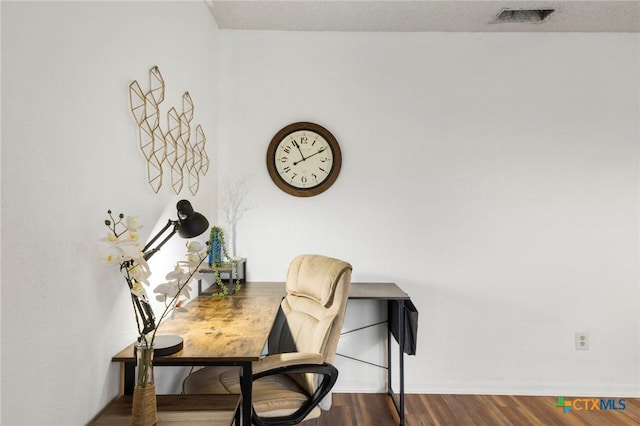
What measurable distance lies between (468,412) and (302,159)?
6.39 ft

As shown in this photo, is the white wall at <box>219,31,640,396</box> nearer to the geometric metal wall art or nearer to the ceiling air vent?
the ceiling air vent

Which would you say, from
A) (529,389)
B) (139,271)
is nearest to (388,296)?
(529,389)

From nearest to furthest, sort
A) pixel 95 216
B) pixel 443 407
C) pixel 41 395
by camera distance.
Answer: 1. pixel 41 395
2. pixel 95 216
3. pixel 443 407

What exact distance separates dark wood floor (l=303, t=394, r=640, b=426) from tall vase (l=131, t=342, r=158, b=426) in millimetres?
1472

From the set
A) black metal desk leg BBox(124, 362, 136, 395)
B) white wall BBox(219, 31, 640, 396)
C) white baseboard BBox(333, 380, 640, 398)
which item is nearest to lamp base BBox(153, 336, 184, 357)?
black metal desk leg BBox(124, 362, 136, 395)

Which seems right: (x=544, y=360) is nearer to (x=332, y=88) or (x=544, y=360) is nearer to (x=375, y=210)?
(x=375, y=210)

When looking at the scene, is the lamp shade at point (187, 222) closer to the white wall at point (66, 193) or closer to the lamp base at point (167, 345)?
the white wall at point (66, 193)

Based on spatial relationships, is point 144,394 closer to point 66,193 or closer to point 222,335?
point 222,335

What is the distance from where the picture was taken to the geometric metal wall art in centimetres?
170

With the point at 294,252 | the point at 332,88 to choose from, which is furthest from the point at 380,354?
the point at 332,88

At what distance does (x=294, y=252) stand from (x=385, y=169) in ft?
2.82

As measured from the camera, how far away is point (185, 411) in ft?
4.42

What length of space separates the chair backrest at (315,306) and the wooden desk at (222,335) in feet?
0.43

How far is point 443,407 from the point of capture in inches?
106
